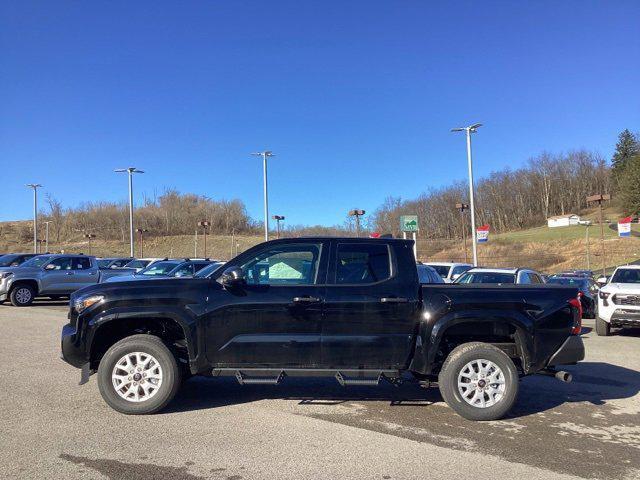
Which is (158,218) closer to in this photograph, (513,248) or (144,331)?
(513,248)

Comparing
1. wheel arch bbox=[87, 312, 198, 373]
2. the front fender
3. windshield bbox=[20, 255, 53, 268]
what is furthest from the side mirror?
windshield bbox=[20, 255, 53, 268]

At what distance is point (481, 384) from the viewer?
19.0 feet

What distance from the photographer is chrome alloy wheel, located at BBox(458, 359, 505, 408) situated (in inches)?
227

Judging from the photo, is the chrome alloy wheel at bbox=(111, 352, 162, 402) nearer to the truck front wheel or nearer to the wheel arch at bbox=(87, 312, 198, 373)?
the wheel arch at bbox=(87, 312, 198, 373)

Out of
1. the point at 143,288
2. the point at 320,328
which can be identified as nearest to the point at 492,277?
the point at 320,328

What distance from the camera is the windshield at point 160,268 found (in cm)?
1817

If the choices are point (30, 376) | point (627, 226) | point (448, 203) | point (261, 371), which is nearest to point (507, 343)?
point (261, 371)

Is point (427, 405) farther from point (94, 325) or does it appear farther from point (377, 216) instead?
point (377, 216)

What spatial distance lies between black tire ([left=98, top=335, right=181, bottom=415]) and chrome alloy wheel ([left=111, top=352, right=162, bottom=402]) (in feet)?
0.10

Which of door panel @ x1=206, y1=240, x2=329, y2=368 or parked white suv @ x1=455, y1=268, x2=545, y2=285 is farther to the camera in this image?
parked white suv @ x1=455, y1=268, x2=545, y2=285

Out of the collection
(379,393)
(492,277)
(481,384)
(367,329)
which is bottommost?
(379,393)

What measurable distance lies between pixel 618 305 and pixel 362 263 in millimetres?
8803

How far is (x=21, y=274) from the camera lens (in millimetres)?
18516

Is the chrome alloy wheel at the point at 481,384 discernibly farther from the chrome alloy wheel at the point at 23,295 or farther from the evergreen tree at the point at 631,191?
the evergreen tree at the point at 631,191
